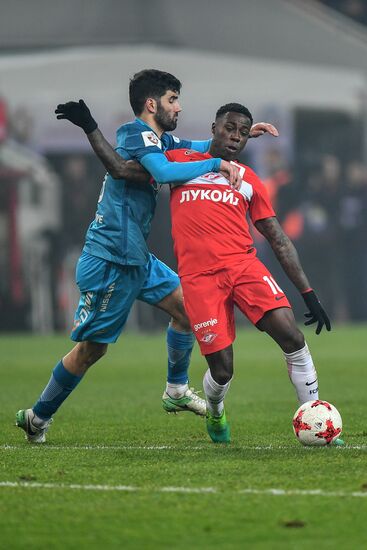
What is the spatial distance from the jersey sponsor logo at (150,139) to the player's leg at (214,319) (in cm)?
83

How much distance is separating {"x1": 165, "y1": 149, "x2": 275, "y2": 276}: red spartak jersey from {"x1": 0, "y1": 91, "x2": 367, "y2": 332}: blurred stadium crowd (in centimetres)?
1623

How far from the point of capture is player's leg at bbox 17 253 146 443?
8031 millimetres

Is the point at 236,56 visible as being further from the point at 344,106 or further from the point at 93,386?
the point at 93,386

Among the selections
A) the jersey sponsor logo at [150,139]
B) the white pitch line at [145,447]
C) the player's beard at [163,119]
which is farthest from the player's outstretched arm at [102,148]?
the white pitch line at [145,447]

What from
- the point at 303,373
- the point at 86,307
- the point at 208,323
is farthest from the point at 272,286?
the point at 86,307

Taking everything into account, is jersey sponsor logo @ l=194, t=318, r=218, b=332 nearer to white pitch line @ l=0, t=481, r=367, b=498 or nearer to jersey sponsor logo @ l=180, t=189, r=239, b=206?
jersey sponsor logo @ l=180, t=189, r=239, b=206

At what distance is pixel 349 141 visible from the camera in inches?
1054

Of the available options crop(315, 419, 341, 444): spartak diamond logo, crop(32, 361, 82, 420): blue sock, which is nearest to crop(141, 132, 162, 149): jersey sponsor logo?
crop(32, 361, 82, 420): blue sock

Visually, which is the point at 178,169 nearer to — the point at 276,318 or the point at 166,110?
the point at 166,110

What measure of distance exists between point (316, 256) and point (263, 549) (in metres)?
21.6

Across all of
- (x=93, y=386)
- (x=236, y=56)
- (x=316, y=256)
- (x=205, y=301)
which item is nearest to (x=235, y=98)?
(x=236, y=56)

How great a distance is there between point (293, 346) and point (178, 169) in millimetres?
1235

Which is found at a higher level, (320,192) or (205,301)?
(205,301)

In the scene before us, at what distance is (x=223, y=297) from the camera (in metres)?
7.69
